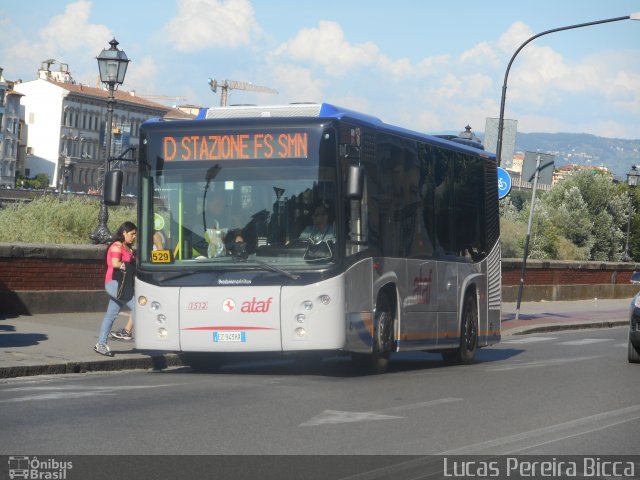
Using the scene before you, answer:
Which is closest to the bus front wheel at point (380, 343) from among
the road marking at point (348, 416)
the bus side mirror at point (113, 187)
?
the bus side mirror at point (113, 187)

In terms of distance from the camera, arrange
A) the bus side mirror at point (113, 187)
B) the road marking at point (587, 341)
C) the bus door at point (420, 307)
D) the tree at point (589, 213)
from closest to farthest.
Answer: the bus side mirror at point (113, 187), the bus door at point (420, 307), the road marking at point (587, 341), the tree at point (589, 213)

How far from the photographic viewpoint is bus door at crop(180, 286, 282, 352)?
1434cm

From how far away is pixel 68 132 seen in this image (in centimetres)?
16762

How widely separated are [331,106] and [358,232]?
4.90 ft

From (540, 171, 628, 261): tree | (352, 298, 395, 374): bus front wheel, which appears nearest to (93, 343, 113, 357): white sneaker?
(352, 298, 395, 374): bus front wheel

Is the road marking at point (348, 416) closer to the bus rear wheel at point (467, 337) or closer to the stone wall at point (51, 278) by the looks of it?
the bus rear wheel at point (467, 337)

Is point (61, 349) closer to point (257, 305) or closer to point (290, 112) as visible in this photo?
point (257, 305)

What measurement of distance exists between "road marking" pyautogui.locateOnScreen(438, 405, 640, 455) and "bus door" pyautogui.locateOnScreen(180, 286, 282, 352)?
4.11 m

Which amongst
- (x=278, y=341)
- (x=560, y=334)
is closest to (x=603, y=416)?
(x=278, y=341)

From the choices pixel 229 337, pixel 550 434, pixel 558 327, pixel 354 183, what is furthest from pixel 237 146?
pixel 558 327

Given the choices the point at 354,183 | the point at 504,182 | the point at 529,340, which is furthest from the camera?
the point at 504,182

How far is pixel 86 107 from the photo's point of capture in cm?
17112

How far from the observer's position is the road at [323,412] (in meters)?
9.07

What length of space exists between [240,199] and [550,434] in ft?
18.5
